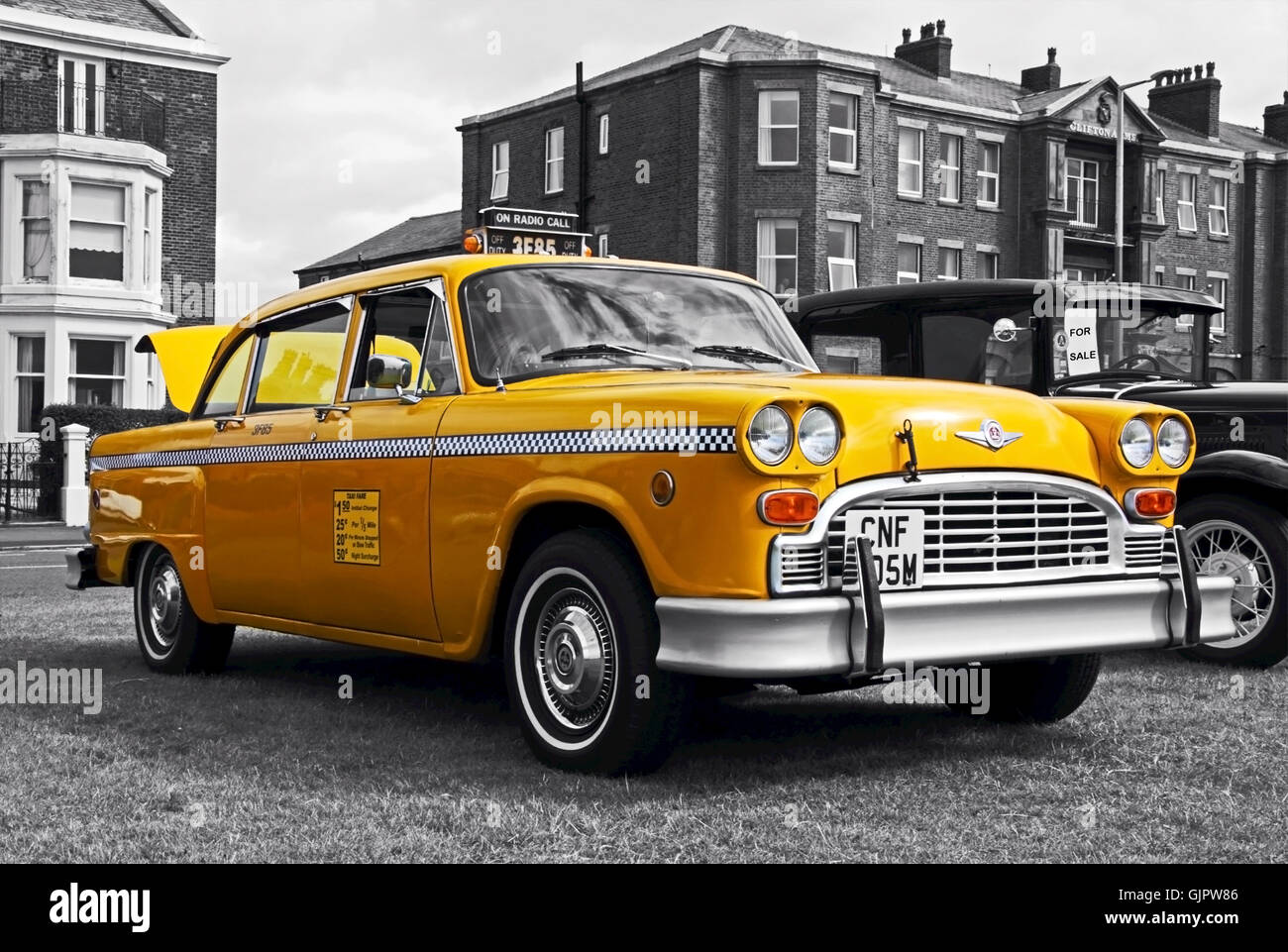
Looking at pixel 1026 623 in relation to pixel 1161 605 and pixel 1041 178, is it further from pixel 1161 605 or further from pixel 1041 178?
pixel 1041 178

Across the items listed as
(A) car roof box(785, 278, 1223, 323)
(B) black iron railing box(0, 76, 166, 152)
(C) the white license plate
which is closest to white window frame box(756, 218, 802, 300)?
(B) black iron railing box(0, 76, 166, 152)

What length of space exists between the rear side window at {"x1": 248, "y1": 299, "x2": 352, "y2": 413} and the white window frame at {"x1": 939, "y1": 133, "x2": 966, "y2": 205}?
37.1 meters

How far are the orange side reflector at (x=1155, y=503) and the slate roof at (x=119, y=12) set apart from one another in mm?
30025

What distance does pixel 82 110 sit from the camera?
31312 millimetres

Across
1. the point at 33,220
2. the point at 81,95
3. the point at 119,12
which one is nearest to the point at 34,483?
the point at 33,220

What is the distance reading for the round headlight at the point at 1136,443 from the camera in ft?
18.9

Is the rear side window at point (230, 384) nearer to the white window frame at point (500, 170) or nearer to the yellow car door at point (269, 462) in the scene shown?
the yellow car door at point (269, 462)

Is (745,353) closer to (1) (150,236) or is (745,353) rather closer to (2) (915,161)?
(1) (150,236)

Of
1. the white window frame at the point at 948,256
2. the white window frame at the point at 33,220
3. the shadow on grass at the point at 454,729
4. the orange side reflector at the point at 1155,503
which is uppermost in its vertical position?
the white window frame at the point at 948,256

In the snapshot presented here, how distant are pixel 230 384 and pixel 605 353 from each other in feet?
9.24

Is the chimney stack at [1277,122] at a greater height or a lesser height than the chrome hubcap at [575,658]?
greater

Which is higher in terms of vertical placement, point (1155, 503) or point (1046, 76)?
point (1046, 76)

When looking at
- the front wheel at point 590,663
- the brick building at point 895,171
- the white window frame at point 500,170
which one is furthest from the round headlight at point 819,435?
the white window frame at point 500,170

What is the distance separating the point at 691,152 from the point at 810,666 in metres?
34.6
